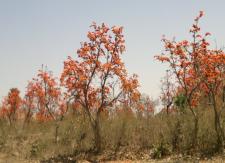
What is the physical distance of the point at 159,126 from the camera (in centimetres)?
1888

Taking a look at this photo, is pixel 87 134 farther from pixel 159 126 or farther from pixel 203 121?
pixel 203 121

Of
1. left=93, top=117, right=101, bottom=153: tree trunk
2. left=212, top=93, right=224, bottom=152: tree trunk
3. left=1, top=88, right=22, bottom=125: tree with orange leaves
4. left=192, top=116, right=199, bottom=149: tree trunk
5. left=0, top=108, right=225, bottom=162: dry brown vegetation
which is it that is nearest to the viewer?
left=212, top=93, right=224, bottom=152: tree trunk

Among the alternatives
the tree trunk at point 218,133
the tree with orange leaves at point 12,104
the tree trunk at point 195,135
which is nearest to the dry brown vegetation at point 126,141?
the tree trunk at point 195,135

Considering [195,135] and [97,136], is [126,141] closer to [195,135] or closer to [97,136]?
[97,136]

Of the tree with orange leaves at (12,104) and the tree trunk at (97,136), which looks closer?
the tree trunk at (97,136)

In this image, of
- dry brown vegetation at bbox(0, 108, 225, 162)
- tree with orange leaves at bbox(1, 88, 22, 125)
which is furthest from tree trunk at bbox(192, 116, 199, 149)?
tree with orange leaves at bbox(1, 88, 22, 125)

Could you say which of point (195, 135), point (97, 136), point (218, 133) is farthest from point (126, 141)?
point (218, 133)

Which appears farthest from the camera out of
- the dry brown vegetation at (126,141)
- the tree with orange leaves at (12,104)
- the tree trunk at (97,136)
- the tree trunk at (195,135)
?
the tree with orange leaves at (12,104)

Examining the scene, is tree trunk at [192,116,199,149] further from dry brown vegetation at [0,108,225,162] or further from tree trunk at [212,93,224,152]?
tree trunk at [212,93,224,152]

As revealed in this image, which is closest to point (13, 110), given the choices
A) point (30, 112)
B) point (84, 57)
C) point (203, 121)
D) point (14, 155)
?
point (30, 112)

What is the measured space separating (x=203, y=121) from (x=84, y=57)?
20.7 ft

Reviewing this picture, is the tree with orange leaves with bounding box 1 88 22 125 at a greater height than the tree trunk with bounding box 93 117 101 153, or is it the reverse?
the tree with orange leaves with bounding box 1 88 22 125

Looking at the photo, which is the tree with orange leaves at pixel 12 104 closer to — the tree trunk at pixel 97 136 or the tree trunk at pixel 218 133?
the tree trunk at pixel 97 136

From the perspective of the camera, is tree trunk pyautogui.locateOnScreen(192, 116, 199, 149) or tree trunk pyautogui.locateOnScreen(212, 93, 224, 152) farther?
tree trunk pyautogui.locateOnScreen(192, 116, 199, 149)
